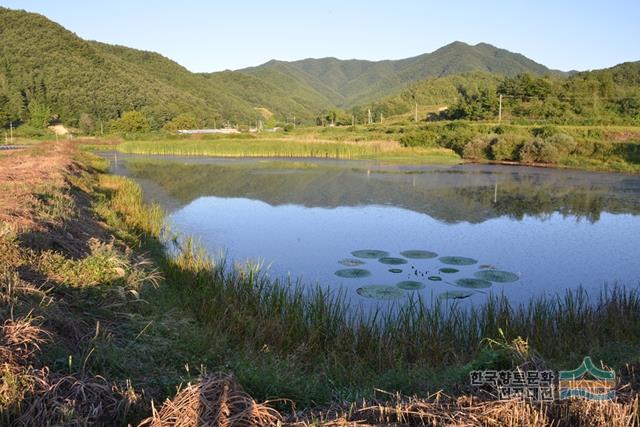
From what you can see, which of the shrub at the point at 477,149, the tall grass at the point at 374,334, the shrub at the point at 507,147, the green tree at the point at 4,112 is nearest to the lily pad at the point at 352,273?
the tall grass at the point at 374,334

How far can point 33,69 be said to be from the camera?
78.2 metres

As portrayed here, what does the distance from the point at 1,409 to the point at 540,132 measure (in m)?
34.5

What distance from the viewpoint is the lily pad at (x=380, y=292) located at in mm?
6749

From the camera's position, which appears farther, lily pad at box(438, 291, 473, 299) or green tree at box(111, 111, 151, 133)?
green tree at box(111, 111, 151, 133)

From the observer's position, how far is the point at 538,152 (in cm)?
2875

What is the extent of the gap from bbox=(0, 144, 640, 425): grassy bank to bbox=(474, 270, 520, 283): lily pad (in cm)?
115

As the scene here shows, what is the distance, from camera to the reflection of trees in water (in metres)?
14.6

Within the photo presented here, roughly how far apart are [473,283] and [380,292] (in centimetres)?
142

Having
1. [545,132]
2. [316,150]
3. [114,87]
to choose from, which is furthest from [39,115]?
[545,132]

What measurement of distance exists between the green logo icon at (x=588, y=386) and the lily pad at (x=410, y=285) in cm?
404

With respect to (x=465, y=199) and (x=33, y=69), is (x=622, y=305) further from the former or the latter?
(x=33, y=69)

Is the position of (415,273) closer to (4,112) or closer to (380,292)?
(380,292)

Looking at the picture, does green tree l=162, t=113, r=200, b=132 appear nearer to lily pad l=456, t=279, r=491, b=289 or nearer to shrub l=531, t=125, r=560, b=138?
shrub l=531, t=125, r=560, b=138

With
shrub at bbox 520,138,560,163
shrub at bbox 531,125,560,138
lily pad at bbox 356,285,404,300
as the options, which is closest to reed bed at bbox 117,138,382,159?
shrub at bbox 520,138,560,163
